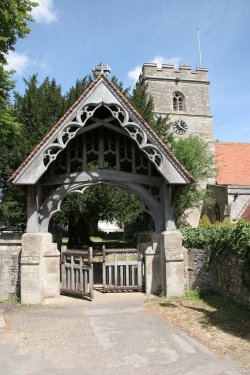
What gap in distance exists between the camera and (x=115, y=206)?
21938 millimetres

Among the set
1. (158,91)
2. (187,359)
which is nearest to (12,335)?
(187,359)

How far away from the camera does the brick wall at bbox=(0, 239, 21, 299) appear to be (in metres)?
10.0

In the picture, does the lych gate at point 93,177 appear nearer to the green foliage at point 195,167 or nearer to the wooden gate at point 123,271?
the wooden gate at point 123,271

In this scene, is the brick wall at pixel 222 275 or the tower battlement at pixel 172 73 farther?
the tower battlement at pixel 172 73

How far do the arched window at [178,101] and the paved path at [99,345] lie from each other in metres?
30.4

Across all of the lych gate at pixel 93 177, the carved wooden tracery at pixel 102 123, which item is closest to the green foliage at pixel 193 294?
the lych gate at pixel 93 177

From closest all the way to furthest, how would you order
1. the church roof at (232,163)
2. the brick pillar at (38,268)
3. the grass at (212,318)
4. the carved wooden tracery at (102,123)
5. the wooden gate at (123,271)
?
the grass at (212,318) → the brick pillar at (38,268) → the carved wooden tracery at (102,123) → the wooden gate at (123,271) → the church roof at (232,163)

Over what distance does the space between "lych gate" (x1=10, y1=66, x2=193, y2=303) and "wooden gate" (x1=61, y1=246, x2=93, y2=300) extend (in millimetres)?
365

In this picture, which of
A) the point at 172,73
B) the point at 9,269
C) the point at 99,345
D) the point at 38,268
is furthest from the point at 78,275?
the point at 172,73

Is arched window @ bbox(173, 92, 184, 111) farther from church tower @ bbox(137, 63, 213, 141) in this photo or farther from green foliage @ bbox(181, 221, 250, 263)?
green foliage @ bbox(181, 221, 250, 263)

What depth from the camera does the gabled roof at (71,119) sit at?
9.60m

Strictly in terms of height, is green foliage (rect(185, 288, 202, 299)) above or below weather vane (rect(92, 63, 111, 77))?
below

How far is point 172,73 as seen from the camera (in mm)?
36656

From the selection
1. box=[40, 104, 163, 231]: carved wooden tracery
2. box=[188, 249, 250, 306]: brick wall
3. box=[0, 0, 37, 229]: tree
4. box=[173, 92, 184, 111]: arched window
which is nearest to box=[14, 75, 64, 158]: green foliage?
box=[0, 0, 37, 229]: tree
